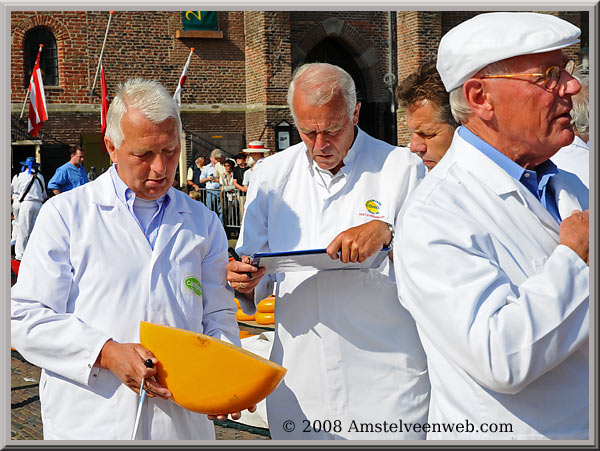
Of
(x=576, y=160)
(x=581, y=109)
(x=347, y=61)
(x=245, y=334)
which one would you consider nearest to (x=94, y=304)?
(x=576, y=160)

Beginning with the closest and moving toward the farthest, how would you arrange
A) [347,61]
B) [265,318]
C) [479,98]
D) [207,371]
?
[479,98]
[207,371]
[265,318]
[347,61]

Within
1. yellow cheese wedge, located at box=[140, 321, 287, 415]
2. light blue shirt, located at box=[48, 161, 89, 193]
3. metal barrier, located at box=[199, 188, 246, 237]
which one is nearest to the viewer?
yellow cheese wedge, located at box=[140, 321, 287, 415]

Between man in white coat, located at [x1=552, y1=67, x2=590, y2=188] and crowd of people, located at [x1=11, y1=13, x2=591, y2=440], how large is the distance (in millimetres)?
13

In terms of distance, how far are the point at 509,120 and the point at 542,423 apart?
29.5 inches

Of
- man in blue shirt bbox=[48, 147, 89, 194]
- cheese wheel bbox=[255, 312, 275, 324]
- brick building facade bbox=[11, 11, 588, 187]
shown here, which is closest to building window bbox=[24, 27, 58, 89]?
brick building facade bbox=[11, 11, 588, 187]

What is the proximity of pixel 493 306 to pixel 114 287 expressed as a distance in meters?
1.30

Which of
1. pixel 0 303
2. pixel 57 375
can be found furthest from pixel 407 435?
pixel 0 303

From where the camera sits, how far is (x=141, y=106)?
252cm

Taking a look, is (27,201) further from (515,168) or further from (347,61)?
(515,168)

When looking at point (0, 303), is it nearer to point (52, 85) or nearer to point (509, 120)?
point (509, 120)

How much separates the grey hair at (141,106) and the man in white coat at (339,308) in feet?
2.13

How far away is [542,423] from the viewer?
182 centimetres

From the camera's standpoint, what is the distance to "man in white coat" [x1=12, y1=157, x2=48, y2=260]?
1351 cm

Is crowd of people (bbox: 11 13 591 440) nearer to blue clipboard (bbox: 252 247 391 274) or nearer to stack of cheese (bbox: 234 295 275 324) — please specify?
blue clipboard (bbox: 252 247 391 274)
